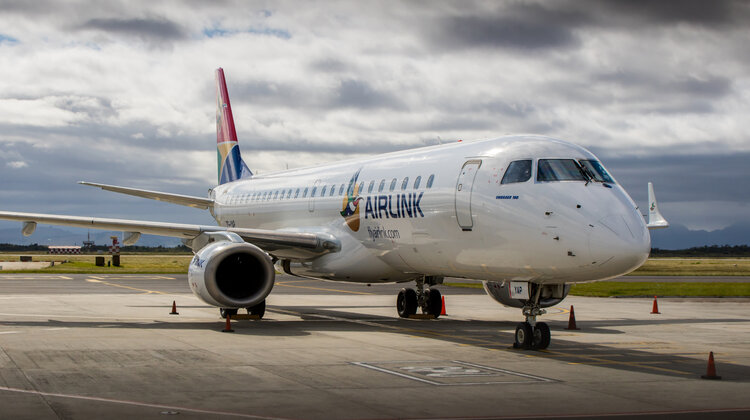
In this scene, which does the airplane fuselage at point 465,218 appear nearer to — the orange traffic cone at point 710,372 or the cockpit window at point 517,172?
the cockpit window at point 517,172

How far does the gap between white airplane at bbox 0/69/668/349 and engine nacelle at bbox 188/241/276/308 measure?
0.03 metres

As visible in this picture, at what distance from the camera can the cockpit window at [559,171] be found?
15.6 meters

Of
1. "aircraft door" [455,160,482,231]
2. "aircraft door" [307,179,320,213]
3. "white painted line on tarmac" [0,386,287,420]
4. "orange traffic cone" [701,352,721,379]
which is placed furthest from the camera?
"aircraft door" [307,179,320,213]

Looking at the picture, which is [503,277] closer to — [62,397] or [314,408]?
[314,408]

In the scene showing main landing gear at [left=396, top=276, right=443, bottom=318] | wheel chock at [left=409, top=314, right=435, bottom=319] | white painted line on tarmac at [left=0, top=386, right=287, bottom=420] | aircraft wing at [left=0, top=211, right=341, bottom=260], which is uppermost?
aircraft wing at [left=0, top=211, right=341, bottom=260]

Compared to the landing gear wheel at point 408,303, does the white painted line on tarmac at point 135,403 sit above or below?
below

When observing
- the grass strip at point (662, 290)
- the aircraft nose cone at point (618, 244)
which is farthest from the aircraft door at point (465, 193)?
the grass strip at point (662, 290)

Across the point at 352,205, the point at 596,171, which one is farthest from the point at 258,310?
the point at 596,171

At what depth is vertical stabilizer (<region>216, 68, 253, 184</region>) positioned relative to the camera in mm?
33094

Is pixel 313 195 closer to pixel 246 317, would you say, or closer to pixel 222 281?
pixel 246 317

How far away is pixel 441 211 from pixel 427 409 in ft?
27.1

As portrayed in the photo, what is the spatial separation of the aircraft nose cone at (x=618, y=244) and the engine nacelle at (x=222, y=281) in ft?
26.5

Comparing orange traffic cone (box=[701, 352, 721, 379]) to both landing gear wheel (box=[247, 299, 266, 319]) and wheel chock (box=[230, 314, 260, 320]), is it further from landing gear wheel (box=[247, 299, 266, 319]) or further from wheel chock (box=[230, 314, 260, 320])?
wheel chock (box=[230, 314, 260, 320])

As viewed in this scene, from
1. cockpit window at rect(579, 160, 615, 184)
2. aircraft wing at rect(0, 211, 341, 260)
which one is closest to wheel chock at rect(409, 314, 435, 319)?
aircraft wing at rect(0, 211, 341, 260)
